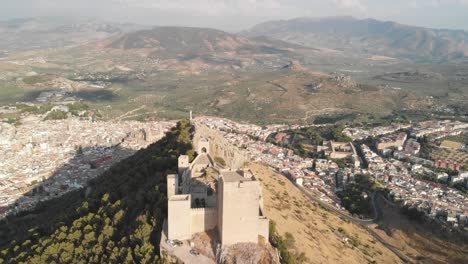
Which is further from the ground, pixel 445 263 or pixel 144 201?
pixel 144 201

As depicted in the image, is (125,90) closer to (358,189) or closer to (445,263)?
(358,189)

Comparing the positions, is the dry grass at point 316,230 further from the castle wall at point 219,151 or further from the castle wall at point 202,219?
the castle wall at point 202,219

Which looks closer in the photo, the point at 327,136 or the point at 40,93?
the point at 327,136

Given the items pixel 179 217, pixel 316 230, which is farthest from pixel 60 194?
pixel 179 217

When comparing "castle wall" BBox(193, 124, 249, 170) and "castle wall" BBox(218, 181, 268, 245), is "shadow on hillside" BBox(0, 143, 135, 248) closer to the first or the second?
"castle wall" BBox(193, 124, 249, 170)

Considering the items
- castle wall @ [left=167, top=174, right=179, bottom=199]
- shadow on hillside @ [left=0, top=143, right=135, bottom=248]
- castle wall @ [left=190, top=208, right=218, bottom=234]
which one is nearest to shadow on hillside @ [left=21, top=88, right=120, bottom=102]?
shadow on hillside @ [left=0, top=143, right=135, bottom=248]

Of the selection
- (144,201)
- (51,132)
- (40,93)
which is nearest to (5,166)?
(51,132)

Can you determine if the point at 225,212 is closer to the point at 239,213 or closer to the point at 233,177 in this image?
the point at 239,213
